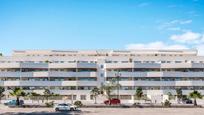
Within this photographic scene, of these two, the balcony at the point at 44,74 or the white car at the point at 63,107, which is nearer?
the white car at the point at 63,107

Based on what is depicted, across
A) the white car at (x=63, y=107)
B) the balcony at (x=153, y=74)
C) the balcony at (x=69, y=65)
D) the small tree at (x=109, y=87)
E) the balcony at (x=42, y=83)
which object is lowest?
the white car at (x=63, y=107)

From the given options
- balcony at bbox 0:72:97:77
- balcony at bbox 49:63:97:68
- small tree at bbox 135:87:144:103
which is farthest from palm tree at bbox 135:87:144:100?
balcony at bbox 49:63:97:68

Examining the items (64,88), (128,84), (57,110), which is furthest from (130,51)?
(57,110)

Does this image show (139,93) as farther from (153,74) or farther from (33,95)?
(33,95)

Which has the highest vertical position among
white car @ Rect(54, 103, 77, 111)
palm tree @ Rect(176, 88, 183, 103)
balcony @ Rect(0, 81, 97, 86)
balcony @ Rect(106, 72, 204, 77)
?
balcony @ Rect(106, 72, 204, 77)

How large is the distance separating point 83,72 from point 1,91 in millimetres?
23452

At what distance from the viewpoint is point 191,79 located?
120m

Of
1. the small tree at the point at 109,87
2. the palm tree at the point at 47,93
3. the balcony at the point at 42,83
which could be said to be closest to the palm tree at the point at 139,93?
the small tree at the point at 109,87

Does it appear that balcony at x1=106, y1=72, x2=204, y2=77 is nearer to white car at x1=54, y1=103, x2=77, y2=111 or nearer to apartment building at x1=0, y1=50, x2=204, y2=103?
apartment building at x1=0, y1=50, x2=204, y2=103

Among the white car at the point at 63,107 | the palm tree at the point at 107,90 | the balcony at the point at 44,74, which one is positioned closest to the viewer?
the white car at the point at 63,107

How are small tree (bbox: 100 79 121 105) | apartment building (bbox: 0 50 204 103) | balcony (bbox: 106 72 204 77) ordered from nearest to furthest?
1. small tree (bbox: 100 79 121 105)
2. apartment building (bbox: 0 50 204 103)
3. balcony (bbox: 106 72 204 77)

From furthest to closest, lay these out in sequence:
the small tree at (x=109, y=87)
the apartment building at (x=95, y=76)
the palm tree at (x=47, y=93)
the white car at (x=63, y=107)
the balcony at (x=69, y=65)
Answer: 1. the balcony at (x=69, y=65)
2. the apartment building at (x=95, y=76)
3. the palm tree at (x=47, y=93)
4. the small tree at (x=109, y=87)
5. the white car at (x=63, y=107)

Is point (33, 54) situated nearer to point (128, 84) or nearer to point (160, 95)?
point (128, 84)

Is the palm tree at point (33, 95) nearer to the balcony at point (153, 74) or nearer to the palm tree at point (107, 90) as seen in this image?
the palm tree at point (107, 90)
